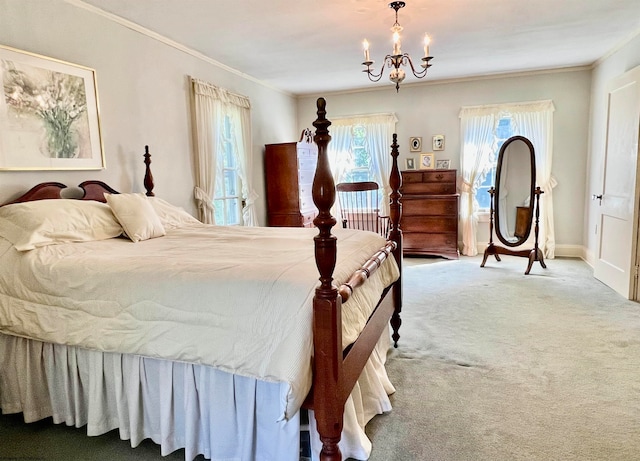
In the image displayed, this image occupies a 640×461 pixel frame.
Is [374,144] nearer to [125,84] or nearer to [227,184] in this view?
[227,184]

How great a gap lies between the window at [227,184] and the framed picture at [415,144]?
2.75 meters

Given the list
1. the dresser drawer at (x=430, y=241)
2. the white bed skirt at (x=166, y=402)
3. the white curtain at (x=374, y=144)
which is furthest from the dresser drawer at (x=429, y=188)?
the white bed skirt at (x=166, y=402)

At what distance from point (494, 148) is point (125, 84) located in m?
4.79

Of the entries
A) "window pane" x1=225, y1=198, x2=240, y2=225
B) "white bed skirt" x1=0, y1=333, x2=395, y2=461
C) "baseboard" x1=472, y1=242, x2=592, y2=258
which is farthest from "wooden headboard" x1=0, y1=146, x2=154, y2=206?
"baseboard" x1=472, y1=242, x2=592, y2=258

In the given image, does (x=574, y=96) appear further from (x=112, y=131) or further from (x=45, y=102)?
(x=45, y=102)

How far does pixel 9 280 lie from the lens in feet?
6.38

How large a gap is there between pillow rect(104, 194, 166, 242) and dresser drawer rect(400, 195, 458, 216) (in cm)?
374

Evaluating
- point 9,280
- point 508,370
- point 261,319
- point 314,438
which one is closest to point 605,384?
point 508,370

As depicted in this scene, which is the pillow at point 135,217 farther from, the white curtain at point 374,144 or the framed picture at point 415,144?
the framed picture at point 415,144

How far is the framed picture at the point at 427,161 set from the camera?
235 inches


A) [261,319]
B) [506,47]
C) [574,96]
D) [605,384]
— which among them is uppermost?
[506,47]

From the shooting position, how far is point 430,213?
5.55 m

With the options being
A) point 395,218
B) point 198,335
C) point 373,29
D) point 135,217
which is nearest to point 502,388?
point 395,218

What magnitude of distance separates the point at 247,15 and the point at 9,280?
2.44 metres
